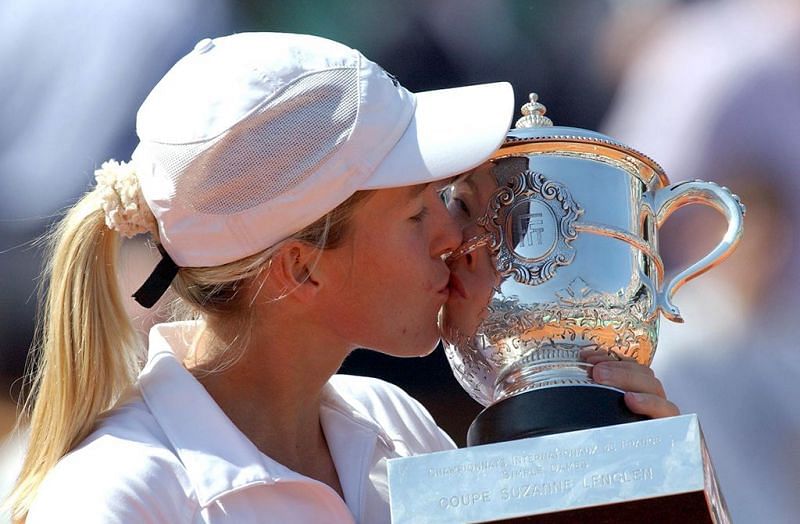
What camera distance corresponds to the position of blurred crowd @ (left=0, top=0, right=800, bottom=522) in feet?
8.23

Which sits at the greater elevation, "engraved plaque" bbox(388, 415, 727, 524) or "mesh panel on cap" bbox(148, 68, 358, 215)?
"mesh panel on cap" bbox(148, 68, 358, 215)

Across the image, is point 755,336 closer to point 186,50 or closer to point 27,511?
point 186,50

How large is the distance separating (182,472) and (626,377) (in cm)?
50

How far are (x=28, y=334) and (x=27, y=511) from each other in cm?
120

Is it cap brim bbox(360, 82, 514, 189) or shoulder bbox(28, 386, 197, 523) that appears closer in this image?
shoulder bbox(28, 386, 197, 523)

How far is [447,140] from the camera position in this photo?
151cm

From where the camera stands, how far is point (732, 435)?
2498 millimetres

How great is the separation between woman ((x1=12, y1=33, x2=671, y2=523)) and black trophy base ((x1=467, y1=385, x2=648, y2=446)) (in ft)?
0.14

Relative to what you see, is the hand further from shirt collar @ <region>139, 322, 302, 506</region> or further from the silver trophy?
shirt collar @ <region>139, 322, 302, 506</region>

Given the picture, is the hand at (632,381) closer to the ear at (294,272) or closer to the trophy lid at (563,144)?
the trophy lid at (563,144)

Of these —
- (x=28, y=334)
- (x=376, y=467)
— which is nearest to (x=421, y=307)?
(x=376, y=467)

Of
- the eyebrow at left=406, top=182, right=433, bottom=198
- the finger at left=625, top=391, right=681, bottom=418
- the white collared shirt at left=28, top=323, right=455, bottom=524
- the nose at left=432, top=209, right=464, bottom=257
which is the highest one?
the eyebrow at left=406, top=182, right=433, bottom=198

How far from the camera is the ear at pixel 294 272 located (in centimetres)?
155

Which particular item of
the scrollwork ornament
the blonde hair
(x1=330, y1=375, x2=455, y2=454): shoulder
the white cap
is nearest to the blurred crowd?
(x1=330, y1=375, x2=455, y2=454): shoulder
